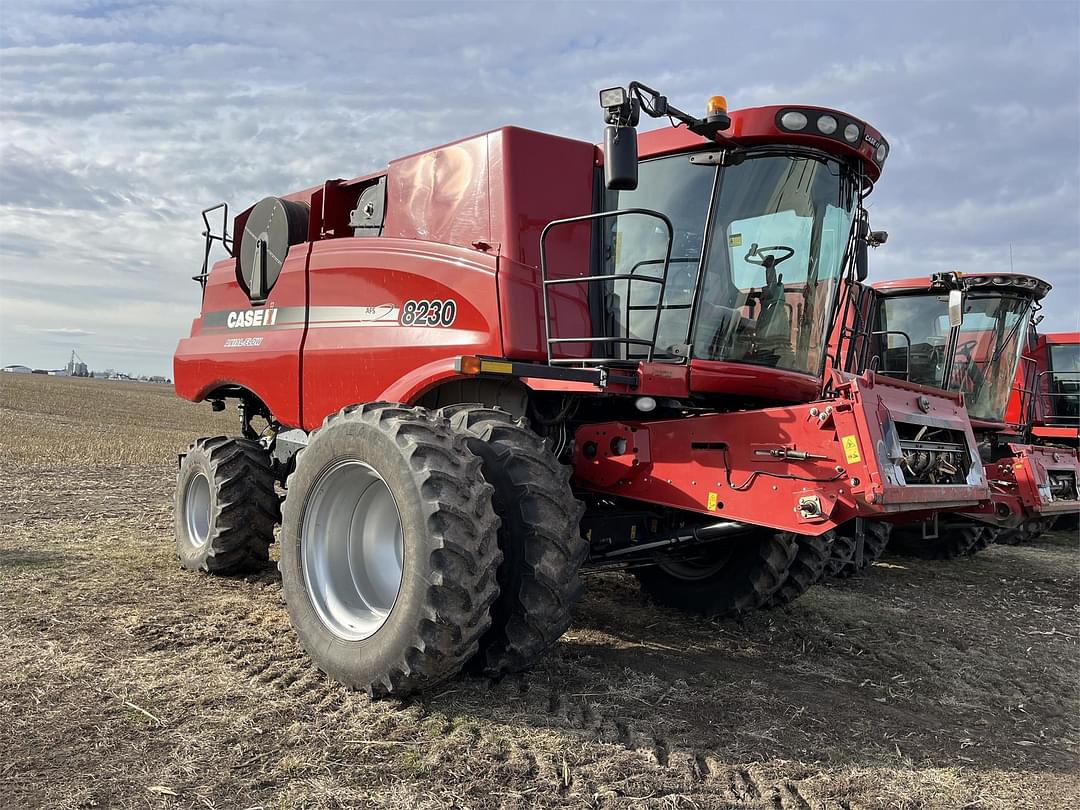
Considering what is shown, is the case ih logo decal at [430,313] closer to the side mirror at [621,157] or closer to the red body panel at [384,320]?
the red body panel at [384,320]

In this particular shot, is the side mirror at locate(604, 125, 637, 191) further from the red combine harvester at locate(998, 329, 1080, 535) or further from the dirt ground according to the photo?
the red combine harvester at locate(998, 329, 1080, 535)

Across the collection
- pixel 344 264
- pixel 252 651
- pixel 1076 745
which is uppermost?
pixel 344 264

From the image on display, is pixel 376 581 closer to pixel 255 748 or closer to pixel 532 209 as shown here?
pixel 255 748

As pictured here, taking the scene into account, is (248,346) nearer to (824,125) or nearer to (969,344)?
(824,125)

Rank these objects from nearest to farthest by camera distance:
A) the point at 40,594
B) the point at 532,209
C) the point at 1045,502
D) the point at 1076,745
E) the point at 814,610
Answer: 1. the point at 1076,745
2. the point at 532,209
3. the point at 40,594
4. the point at 814,610
5. the point at 1045,502

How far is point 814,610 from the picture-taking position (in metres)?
6.12

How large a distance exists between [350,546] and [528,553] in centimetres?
113

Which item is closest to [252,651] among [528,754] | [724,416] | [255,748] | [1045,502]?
[255,748]

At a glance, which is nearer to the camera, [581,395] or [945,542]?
[581,395]

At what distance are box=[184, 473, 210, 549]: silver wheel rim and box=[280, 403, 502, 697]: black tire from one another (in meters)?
3.23

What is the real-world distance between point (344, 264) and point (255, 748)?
3.13 metres

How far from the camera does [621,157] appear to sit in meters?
3.64

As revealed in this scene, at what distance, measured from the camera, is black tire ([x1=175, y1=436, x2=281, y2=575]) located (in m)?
6.12

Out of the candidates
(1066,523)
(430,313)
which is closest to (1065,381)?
(1066,523)
